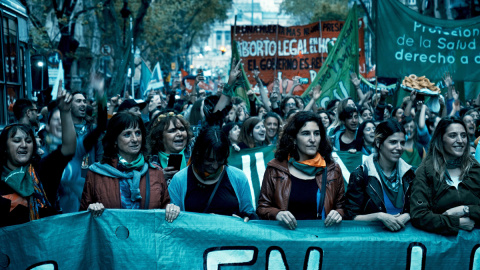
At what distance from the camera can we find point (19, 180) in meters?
4.00

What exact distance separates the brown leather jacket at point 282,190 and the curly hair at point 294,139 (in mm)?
84

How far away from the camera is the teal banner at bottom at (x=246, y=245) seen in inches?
163

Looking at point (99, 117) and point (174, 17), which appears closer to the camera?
point (99, 117)

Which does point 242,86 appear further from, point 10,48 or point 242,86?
point 10,48

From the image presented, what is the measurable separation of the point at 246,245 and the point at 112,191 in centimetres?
96

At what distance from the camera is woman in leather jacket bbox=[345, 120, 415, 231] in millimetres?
4176

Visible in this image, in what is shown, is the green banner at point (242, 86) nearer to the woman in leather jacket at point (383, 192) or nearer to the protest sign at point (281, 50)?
the protest sign at point (281, 50)

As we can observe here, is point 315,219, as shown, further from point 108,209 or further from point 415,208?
point 108,209

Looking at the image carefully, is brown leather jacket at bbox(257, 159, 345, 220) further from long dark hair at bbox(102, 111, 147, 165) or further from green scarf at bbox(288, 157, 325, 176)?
long dark hair at bbox(102, 111, 147, 165)

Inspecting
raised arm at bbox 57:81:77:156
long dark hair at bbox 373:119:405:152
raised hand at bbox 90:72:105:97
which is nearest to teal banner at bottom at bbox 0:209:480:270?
raised arm at bbox 57:81:77:156

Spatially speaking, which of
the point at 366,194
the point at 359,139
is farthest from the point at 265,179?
the point at 359,139

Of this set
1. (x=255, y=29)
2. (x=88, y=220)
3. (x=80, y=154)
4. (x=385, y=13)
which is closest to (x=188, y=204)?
(x=88, y=220)

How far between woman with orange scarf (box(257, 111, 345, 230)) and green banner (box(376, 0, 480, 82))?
478 centimetres


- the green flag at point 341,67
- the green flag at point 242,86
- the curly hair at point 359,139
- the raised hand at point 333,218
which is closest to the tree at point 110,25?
the green flag at point 242,86
